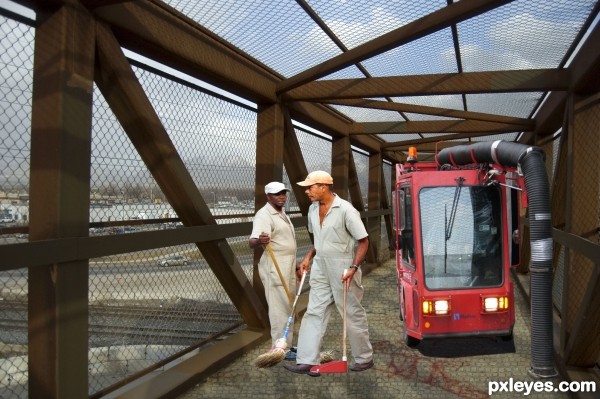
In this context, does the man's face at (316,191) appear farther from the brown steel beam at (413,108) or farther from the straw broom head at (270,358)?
the brown steel beam at (413,108)

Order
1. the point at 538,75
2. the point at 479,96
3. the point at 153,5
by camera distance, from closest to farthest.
A: the point at 153,5 < the point at 538,75 < the point at 479,96

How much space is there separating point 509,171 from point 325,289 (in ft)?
7.87

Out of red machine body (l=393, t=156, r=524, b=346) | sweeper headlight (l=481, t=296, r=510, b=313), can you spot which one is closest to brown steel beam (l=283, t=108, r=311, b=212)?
red machine body (l=393, t=156, r=524, b=346)

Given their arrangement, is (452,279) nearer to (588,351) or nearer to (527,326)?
(588,351)

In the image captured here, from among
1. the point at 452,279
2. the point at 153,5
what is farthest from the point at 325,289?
the point at 153,5

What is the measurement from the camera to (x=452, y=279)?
19.3ft

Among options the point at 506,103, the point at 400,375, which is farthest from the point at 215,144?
the point at 506,103

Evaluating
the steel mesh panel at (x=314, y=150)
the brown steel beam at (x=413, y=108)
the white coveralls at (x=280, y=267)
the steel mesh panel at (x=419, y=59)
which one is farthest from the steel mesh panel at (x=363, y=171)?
the white coveralls at (x=280, y=267)

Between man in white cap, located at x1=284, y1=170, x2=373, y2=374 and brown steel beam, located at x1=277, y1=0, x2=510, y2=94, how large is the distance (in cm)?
162

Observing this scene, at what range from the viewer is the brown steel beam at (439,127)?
11.1m

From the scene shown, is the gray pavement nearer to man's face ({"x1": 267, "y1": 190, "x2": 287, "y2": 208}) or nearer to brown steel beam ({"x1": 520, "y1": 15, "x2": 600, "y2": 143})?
man's face ({"x1": 267, "y1": 190, "x2": 287, "y2": 208})

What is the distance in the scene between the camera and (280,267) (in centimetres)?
550

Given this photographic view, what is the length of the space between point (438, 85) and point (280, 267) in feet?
11.3

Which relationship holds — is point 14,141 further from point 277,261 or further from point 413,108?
point 413,108
